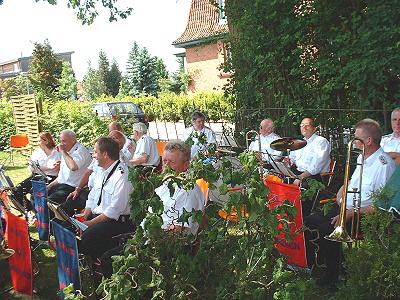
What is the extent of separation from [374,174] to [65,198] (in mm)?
3849

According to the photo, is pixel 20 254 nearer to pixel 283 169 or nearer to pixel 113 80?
pixel 283 169

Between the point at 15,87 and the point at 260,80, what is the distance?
43.2 meters

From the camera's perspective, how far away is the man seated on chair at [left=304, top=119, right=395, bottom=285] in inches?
162

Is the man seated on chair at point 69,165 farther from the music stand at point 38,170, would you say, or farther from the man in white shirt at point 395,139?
the man in white shirt at point 395,139

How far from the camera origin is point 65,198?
632 cm

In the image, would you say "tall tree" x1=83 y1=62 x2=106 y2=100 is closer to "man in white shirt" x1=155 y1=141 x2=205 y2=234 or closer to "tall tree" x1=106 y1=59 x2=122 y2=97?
"tall tree" x1=106 y1=59 x2=122 y2=97

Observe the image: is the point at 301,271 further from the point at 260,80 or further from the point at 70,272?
the point at 260,80

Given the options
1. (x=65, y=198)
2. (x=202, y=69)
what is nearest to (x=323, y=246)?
(x=65, y=198)

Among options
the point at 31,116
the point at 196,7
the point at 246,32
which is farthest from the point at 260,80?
the point at 196,7

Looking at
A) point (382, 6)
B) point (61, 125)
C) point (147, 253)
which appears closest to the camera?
point (147, 253)

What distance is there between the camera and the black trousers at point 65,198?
→ 600cm

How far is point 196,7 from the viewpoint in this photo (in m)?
29.5

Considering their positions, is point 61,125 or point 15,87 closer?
point 61,125

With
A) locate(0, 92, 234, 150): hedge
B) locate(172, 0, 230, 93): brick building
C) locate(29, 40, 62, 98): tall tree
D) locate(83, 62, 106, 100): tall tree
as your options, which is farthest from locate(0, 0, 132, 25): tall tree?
locate(83, 62, 106, 100): tall tree
